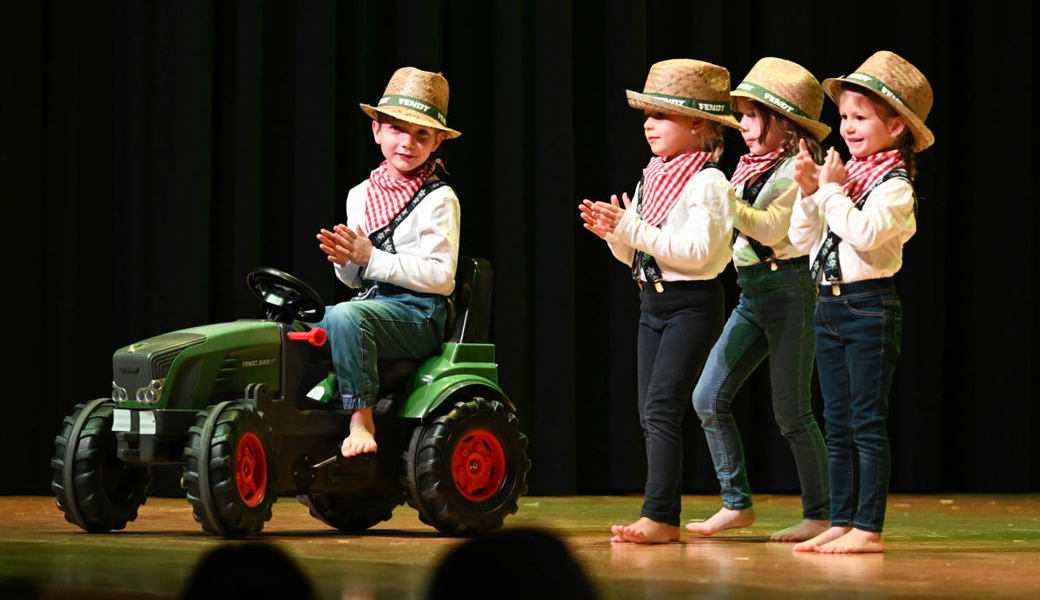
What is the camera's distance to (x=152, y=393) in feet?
12.6

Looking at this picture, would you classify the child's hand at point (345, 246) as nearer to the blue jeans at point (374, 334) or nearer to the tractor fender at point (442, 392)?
the blue jeans at point (374, 334)

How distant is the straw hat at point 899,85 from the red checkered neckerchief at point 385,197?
127cm

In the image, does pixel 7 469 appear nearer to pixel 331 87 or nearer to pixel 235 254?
pixel 235 254

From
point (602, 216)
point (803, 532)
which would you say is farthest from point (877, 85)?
point (803, 532)

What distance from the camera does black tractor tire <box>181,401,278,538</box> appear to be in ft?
11.9

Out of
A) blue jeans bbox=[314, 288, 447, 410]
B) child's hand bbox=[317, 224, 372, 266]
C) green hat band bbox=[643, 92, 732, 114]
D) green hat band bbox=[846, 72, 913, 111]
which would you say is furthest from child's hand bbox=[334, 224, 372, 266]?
green hat band bbox=[846, 72, 913, 111]

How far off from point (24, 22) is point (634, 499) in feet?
9.99

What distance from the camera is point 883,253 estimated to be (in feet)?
11.5

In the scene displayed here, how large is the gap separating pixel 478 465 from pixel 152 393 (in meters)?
0.92

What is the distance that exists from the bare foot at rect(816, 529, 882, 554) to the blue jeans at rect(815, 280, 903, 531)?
20 mm

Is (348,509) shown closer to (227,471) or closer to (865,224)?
(227,471)

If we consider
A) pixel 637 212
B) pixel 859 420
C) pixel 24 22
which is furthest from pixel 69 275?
pixel 859 420

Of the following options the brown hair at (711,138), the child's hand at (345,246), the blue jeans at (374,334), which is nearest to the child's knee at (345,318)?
the blue jeans at (374,334)

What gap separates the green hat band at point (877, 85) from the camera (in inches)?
141
